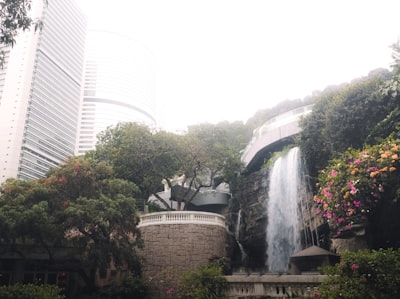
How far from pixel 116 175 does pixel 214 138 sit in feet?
26.1

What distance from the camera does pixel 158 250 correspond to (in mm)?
17438

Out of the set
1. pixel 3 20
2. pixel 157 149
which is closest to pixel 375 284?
pixel 3 20

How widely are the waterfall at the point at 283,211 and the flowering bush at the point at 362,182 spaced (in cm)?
600

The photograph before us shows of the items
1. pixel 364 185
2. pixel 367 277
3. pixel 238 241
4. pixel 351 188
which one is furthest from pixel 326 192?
pixel 238 241

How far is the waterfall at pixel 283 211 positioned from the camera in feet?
58.7

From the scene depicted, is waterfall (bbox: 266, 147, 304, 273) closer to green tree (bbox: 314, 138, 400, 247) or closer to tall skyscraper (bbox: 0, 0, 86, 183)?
A: green tree (bbox: 314, 138, 400, 247)

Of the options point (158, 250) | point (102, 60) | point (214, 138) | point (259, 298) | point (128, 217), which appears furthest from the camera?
point (102, 60)

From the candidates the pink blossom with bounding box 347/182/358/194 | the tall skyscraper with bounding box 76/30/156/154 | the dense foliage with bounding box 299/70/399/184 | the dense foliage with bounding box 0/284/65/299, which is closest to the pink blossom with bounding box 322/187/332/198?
the pink blossom with bounding box 347/182/358/194

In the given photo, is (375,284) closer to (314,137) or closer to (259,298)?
(259,298)

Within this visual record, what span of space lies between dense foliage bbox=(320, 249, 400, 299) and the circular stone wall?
9.76 meters

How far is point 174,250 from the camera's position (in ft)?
56.6

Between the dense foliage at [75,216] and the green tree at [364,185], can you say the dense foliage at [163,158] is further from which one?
the green tree at [364,185]

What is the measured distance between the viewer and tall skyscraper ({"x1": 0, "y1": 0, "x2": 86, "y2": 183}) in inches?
1969

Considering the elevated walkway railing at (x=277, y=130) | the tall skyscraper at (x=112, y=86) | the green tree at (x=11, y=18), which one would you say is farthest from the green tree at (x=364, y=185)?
the tall skyscraper at (x=112, y=86)
